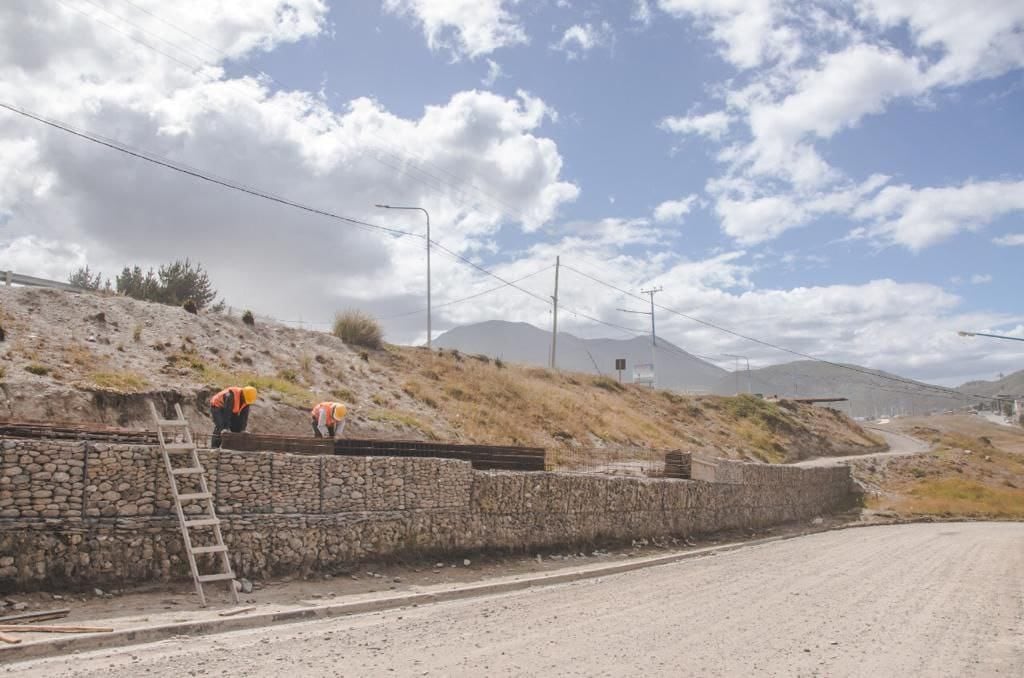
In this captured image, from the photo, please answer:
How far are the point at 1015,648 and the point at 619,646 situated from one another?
5.84 meters

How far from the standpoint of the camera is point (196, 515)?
443 inches

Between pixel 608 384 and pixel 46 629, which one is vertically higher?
pixel 608 384

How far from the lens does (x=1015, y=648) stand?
10.3m

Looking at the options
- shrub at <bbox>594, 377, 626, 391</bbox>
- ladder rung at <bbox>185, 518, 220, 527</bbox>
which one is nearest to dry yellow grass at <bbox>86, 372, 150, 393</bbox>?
ladder rung at <bbox>185, 518, 220, 527</bbox>

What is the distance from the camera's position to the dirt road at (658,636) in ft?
26.4

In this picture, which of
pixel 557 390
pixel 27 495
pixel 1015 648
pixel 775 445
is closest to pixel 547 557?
pixel 1015 648

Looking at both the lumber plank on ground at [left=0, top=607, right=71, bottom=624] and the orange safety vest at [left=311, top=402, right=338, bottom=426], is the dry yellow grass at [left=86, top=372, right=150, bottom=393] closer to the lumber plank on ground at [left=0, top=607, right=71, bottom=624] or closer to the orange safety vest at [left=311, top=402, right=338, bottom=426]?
the orange safety vest at [left=311, top=402, right=338, bottom=426]

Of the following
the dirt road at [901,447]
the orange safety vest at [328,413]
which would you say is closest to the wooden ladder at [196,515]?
the orange safety vest at [328,413]

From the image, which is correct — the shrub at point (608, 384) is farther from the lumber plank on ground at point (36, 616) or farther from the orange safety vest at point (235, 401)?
the lumber plank on ground at point (36, 616)

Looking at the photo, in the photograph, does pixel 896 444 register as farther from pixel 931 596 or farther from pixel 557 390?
pixel 931 596

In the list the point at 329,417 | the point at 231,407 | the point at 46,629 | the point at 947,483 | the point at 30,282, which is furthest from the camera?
the point at 947,483

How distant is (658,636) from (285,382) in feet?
60.7

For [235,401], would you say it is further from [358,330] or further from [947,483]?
[947,483]

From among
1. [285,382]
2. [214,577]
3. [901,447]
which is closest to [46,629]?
[214,577]
